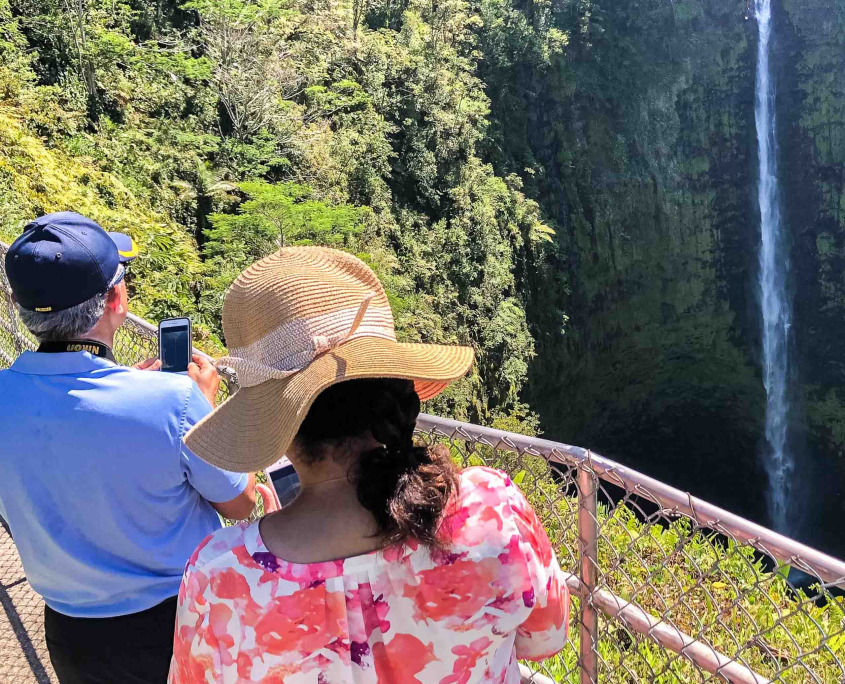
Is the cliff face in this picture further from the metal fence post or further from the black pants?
the black pants

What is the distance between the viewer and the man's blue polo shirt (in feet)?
4.23

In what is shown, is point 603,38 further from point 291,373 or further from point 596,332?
point 291,373

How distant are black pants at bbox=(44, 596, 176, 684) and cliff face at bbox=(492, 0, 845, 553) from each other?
1729 centimetres

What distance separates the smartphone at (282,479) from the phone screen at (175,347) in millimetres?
435

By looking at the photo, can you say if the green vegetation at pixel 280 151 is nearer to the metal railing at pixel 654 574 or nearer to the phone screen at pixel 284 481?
the metal railing at pixel 654 574

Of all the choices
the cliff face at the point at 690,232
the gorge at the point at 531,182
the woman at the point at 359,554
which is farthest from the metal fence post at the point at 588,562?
the cliff face at the point at 690,232

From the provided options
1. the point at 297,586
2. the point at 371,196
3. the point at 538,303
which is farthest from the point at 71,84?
the point at 538,303

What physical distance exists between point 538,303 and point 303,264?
54.5 ft

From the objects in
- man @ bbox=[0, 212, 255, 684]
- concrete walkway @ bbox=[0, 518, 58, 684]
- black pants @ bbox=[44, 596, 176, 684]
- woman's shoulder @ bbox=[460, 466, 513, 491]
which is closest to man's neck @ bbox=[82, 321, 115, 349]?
man @ bbox=[0, 212, 255, 684]

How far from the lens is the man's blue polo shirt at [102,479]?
4.23ft

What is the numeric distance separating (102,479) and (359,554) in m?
0.69

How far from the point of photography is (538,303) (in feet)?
56.8

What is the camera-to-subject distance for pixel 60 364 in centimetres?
133

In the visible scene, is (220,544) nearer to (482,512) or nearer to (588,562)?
(482,512)
